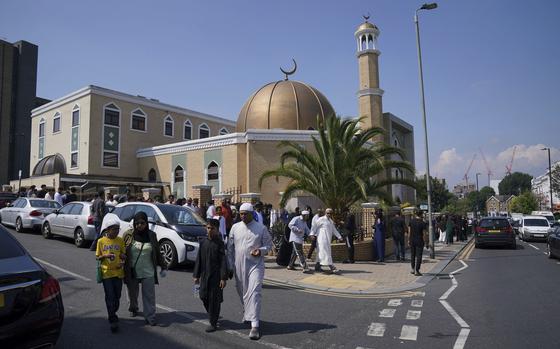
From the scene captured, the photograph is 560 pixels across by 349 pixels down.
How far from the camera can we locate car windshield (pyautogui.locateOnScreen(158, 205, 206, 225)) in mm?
10109

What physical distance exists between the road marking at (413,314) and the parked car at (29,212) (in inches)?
534

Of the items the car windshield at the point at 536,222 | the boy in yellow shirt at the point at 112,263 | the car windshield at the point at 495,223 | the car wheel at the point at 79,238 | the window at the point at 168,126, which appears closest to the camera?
the boy in yellow shirt at the point at 112,263

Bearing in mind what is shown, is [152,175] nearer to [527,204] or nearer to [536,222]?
[536,222]

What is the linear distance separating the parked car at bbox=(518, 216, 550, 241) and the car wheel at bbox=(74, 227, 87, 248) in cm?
2375

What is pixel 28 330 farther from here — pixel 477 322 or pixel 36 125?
pixel 36 125

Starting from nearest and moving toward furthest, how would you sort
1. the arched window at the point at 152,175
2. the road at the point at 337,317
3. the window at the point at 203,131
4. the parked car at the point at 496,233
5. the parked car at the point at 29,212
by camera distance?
the road at the point at 337,317, the parked car at the point at 29,212, the parked car at the point at 496,233, the arched window at the point at 152,175, the window at the point at 203,131

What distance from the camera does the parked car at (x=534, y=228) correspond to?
77.4 ft

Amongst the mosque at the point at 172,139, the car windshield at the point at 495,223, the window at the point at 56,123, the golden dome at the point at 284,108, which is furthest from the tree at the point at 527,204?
the window at the point at 56,123

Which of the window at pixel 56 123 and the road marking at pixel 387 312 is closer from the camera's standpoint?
the road marking at pixel 387 312

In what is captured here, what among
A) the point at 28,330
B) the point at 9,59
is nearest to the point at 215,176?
the point at 28,330

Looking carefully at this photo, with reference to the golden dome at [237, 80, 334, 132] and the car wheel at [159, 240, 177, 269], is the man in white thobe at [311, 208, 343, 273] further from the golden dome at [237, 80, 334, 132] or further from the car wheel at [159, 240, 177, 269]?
the golden dome at [237, 80, 334, 132]

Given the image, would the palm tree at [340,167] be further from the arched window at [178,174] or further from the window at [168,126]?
the window at [168,126]

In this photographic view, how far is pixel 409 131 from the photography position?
47.5 m

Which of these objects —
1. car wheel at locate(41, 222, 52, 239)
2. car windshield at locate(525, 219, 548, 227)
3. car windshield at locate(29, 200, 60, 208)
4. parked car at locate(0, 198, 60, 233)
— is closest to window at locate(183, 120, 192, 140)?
parked car at locate(0, 198, 60, 233)
